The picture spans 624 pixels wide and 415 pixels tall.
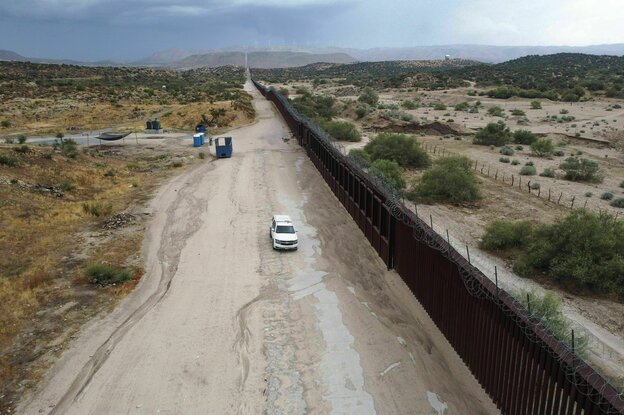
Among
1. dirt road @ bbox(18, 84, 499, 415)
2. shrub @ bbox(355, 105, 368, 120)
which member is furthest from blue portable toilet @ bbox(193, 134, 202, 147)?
shrub @ bbox(355, 105, 368, 120)

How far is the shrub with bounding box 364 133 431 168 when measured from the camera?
128ft

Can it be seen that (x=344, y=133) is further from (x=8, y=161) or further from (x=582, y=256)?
(x=582, y=256)

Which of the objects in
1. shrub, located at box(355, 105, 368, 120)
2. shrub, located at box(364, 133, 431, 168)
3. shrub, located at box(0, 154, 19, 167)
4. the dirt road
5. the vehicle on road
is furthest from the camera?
shrub, located at box(355, 105, 368, 120)

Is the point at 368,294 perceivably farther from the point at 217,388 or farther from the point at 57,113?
the point at 57,113

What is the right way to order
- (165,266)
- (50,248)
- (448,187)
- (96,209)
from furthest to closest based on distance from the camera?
(448,187)
(96,209)
(50,248)
(165,266)

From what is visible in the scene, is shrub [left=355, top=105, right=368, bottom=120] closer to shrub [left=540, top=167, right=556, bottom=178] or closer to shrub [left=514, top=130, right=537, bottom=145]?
shrub [left=514, top=130, right=537, bottom=145]

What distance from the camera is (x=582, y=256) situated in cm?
1775

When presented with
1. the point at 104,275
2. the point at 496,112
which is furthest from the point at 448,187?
the point at 496,112

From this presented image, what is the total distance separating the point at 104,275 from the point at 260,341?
22.7 ft

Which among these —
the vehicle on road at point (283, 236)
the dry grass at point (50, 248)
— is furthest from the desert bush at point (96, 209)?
the vehicle on road at point (283, 236)

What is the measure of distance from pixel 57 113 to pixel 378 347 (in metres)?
69.2

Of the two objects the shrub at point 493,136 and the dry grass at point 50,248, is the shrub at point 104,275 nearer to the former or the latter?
the dry grass at point 50,248

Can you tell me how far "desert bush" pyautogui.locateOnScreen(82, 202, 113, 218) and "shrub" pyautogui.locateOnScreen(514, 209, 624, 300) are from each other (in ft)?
62.8

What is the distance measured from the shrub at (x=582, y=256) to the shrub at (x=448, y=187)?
9.46m
